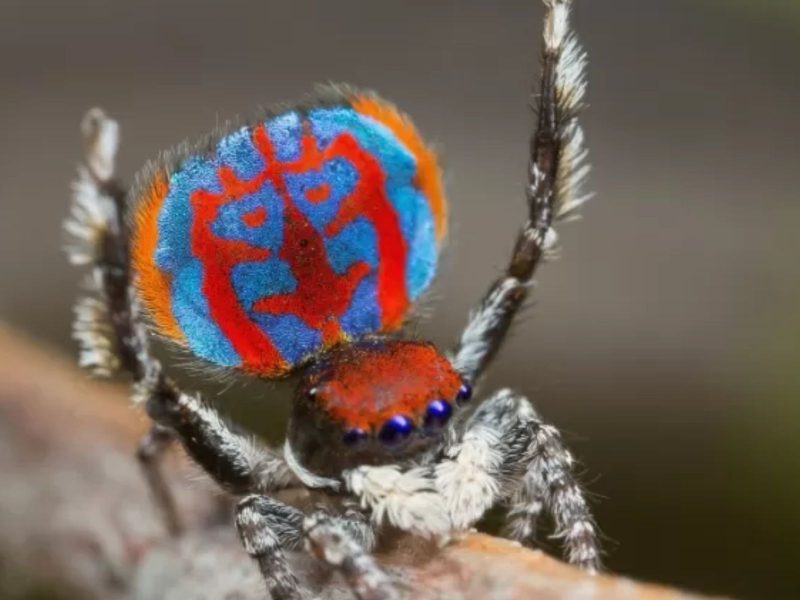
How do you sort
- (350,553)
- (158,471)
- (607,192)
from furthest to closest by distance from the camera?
(607,192) < (158,471) < (350,553)

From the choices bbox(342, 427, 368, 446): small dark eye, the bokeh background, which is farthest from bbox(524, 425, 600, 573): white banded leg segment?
the bokeh background

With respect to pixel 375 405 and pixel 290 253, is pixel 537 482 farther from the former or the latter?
pixel 290 253

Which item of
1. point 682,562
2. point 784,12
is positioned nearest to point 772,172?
point 784,12

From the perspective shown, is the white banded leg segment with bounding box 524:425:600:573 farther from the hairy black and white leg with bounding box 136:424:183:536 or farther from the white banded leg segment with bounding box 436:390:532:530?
the hairy black and white leg with bounding box 136:424:183:536

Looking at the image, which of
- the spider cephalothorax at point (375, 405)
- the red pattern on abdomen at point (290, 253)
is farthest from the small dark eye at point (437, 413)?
the red pattern on abdomen at point (290, 253)

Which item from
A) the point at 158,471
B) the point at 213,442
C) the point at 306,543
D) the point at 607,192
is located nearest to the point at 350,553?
the point at 306,543
